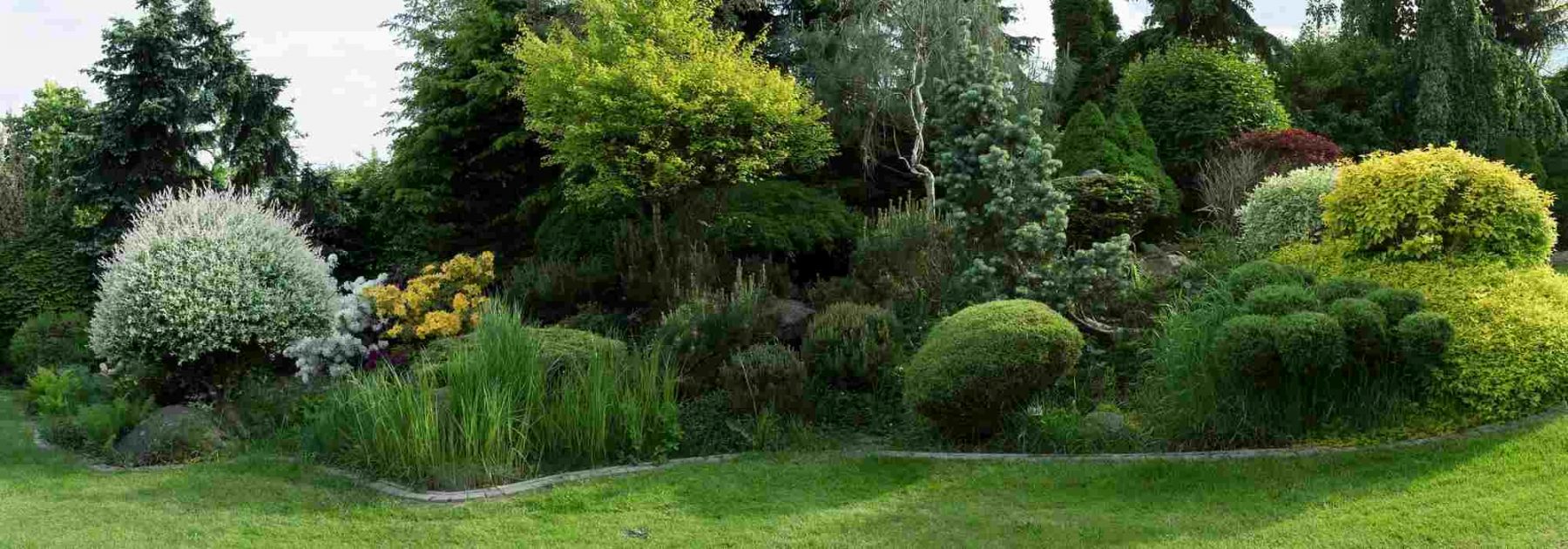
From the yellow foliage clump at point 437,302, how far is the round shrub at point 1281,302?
22.7 feet

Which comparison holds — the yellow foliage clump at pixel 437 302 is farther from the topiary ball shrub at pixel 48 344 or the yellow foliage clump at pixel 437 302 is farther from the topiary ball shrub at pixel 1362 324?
the topiary ball shrub at pixel 1362 324

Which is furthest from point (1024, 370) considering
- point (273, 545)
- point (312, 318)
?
point (312, 318)

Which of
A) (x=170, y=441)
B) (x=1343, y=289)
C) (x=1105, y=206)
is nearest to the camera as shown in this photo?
(x=1343, y=289)

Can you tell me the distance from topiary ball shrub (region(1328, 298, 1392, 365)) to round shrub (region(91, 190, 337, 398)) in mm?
8884

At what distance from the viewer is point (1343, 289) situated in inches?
312

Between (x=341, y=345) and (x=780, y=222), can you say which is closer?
(x=341, y=345)

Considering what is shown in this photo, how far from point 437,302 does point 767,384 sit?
5.37m

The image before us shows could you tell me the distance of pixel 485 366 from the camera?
808cm

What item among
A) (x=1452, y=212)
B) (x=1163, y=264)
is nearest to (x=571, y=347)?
(x=1163, y=264)

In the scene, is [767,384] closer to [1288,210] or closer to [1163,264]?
[1163,264]

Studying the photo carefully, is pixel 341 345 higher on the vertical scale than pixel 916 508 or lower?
higher

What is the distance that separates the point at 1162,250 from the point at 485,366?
7822mm

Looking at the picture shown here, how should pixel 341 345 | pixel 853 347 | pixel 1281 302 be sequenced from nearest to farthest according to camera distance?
pixel 1281 302
pixel 853 347
pixel 341 345

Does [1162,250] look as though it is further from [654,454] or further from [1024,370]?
[654,454]
